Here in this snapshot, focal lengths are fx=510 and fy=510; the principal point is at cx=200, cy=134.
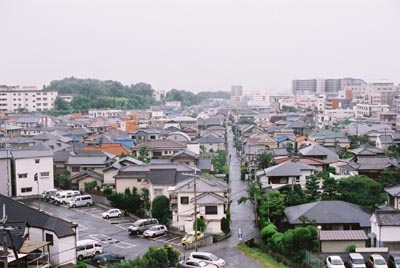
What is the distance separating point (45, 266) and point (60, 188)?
11.1 metres

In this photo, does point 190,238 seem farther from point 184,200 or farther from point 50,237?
point 50,237

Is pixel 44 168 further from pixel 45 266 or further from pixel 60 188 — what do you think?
pixel 45 266

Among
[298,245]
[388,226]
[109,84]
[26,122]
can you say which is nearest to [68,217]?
[298,245]

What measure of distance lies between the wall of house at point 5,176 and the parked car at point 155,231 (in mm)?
7385

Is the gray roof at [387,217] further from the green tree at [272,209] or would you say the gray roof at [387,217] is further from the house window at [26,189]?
the house window at [26,189]

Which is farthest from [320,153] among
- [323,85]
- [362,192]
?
[323,85]

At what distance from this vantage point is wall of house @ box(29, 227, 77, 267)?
1033 cm

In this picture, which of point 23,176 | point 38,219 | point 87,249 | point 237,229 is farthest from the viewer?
point 23,176

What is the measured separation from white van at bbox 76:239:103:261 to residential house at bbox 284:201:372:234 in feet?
16.5

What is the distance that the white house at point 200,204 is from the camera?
14.1 metres

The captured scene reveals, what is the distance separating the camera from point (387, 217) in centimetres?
1201

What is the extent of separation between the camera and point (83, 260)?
1150 centimetres

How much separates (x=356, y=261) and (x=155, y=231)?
5.34m

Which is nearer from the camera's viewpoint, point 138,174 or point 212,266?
point 212,266
